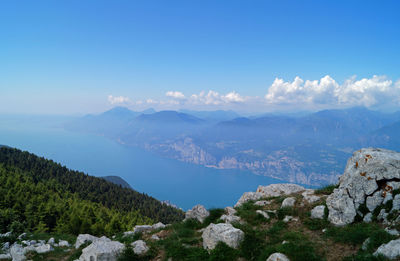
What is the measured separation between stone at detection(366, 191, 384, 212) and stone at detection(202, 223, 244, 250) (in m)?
5.69

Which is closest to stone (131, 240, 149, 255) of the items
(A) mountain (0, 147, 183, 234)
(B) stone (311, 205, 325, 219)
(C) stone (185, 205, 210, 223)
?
(C) stone (185, 205, 210, 223)

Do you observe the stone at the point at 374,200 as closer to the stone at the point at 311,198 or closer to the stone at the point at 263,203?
the stone at the point at 311,198

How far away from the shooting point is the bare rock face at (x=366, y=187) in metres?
8.43

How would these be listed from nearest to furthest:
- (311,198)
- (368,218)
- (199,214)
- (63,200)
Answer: (368,218) → (311,198) → (199,214) → (63,200)

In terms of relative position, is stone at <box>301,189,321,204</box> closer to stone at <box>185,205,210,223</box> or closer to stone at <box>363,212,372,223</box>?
stone at <box>363,212,372,223</box>

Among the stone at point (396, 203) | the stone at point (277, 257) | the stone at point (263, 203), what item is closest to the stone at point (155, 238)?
the stone at point (277, 257)

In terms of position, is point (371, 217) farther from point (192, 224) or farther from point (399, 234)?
point (192, 224)

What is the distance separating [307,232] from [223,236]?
12.6 ft

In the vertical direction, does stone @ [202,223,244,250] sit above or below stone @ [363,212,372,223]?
below

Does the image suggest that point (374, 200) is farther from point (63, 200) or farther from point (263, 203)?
point (63, 200)

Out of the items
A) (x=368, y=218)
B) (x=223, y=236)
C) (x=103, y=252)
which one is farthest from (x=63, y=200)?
(x=368, y=218)

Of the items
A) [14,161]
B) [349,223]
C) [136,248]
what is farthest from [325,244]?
[14,161]

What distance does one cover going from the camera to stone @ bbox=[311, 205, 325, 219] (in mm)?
9189

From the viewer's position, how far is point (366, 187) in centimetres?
877
